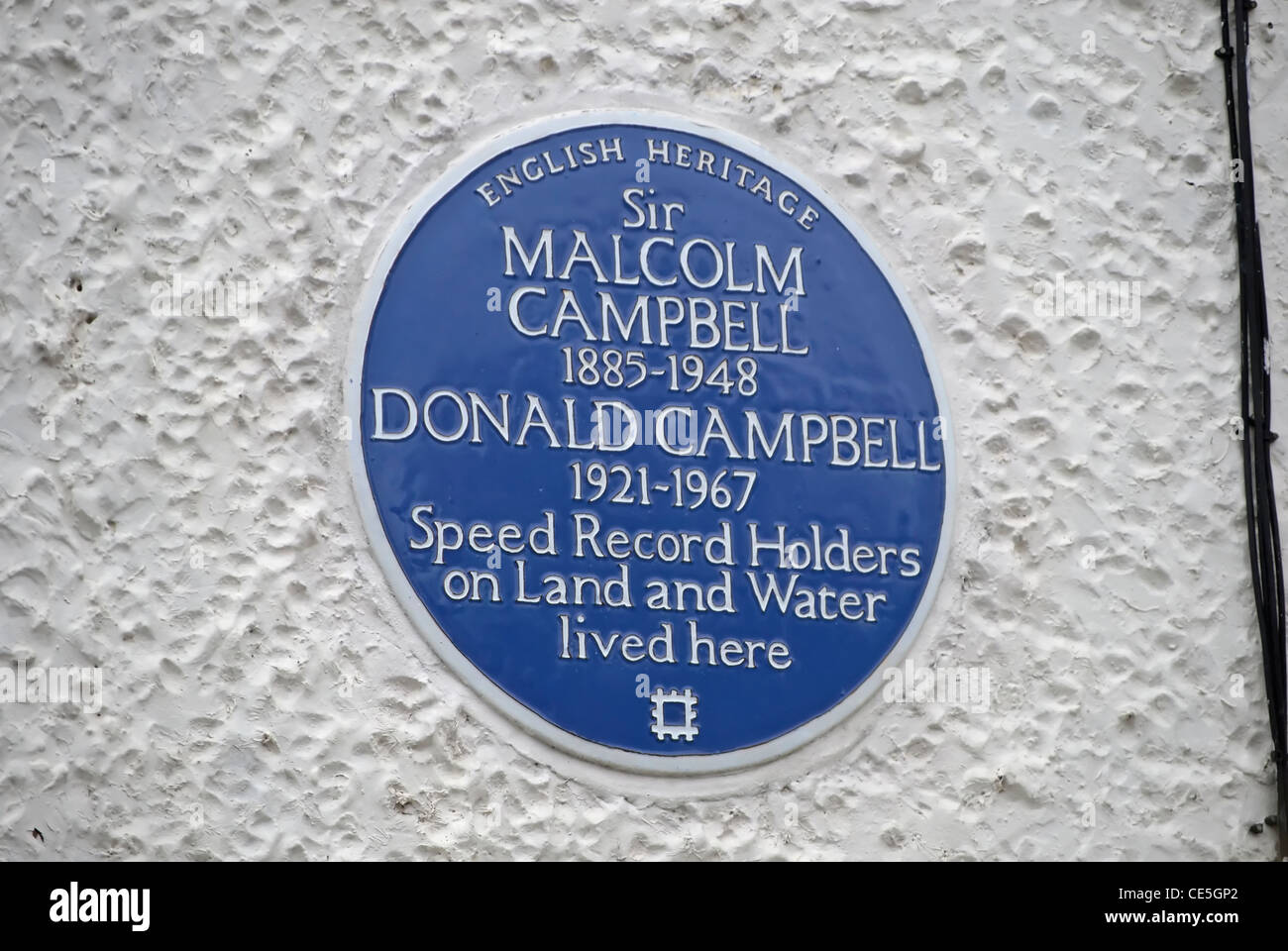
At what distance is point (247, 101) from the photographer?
611 cm

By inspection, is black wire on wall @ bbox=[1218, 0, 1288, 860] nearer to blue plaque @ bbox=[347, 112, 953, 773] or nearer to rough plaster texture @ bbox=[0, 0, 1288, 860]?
rough plaster texture @ bbox=[0, 0, 1288, 860]

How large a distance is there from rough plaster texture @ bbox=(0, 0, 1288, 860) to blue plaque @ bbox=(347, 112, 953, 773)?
0.09m

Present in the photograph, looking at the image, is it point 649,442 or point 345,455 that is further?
point 649,442

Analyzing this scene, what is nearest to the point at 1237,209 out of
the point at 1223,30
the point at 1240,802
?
the point at 1223,30

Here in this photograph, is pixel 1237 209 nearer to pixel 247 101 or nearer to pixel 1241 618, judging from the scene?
pixel 1241 618

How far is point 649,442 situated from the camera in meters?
6.16

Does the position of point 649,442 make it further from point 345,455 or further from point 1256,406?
point 1256,406

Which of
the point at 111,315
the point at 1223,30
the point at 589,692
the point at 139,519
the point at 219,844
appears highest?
the point at 1223,30

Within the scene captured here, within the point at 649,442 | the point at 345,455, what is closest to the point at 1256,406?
the point at 649,442

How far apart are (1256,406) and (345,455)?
2698 mm

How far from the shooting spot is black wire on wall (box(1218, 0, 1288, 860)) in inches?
248

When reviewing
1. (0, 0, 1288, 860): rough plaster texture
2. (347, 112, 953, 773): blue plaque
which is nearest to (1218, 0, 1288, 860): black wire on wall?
(0, 0, 1288, 860): rough plaster texture

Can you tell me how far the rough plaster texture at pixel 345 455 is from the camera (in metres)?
5.72

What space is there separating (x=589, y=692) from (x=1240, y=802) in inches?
75.0
